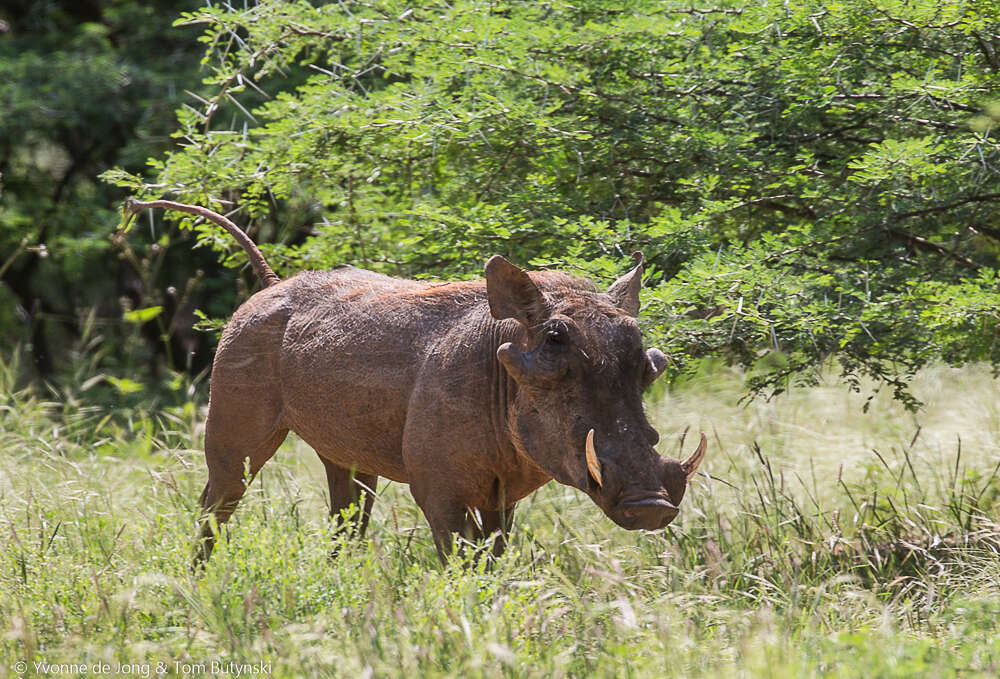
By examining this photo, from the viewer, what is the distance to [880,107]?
17.7 ft

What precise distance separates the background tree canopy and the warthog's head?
2.93 feet

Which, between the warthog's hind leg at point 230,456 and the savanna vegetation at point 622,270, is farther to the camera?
the warthog's hind leg at point 230,456

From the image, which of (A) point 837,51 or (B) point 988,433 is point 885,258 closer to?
(A) point 837,51

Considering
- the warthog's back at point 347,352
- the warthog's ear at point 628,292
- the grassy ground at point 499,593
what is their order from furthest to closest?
1. the warthog's back at point 347,352
2. the warthog's ear at point 628,292
3. the grassy ground at point 499,593

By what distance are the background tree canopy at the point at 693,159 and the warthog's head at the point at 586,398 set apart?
0.89 meters

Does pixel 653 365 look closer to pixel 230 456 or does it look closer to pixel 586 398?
pixel 586 398

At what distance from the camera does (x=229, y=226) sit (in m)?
5.20

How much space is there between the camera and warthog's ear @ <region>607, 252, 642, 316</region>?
14.0 ft

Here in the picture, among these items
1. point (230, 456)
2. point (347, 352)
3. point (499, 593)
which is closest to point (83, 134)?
point (230, 456)

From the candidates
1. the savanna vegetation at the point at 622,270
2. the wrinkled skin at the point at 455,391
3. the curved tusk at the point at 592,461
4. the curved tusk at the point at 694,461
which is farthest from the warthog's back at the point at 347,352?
the curved tusk at the point at 694,461

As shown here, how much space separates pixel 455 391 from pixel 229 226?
161 cm

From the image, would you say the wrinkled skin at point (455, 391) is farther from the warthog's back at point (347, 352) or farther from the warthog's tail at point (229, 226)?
the warthog's tail at point (229, 226)

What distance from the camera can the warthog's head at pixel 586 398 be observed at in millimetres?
3742

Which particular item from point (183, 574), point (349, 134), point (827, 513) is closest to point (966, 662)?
point (827, 513)
